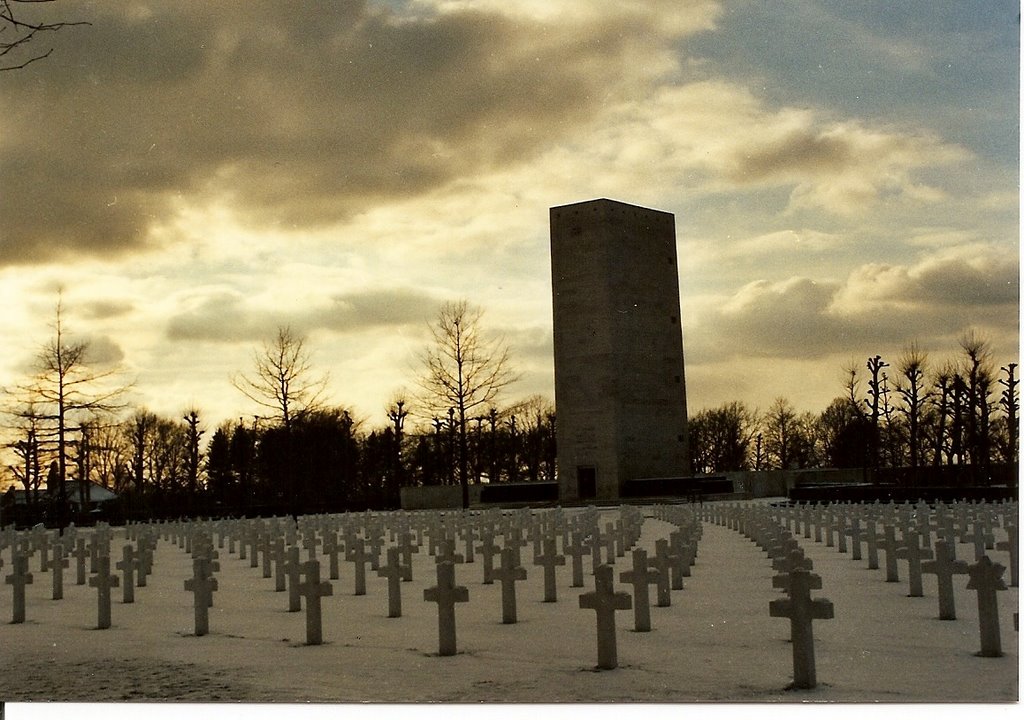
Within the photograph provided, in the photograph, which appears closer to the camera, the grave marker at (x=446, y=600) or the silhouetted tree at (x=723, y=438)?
the grave marker at (x=446, y=600)

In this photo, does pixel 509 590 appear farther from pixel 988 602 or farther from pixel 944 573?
pixel 988 602

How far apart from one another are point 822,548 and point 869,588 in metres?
6.10

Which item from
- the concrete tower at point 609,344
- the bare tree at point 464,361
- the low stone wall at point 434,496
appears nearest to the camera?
the bare tree at point 464,361

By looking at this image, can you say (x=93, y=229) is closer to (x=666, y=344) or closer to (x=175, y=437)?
(x=666, y=344)

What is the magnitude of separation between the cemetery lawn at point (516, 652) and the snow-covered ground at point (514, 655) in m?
0.02

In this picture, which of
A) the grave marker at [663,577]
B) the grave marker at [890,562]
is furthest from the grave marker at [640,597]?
the grave marker at [890,562]

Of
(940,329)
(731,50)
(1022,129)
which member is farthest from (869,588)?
(940,329)

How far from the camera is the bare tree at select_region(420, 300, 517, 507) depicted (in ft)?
152

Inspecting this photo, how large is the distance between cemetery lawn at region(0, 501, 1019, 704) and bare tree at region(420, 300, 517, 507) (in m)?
33.8

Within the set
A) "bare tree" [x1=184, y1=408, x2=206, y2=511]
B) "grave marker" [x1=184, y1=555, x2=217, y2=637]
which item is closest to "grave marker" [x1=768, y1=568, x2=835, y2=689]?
"grave marker" [x1=184, y1=555, x2=217, y2=637]

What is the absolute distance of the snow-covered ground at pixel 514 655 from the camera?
6.80 meters

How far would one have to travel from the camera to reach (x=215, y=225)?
798 inches

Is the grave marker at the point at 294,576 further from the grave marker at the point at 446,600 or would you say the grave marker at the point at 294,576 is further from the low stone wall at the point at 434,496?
the low stone wall at the point at 434,496

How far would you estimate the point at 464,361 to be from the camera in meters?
46.4
